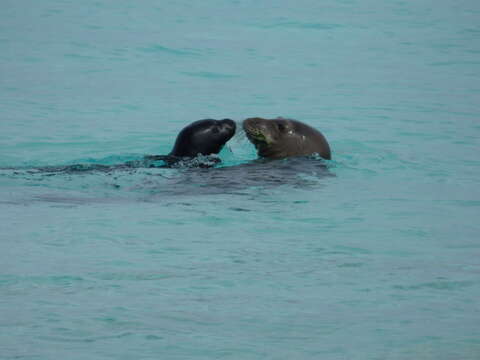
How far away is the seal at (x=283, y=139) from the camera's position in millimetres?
7898

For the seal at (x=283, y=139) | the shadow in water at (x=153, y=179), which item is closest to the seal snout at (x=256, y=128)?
the seal at (x=283, y=139)

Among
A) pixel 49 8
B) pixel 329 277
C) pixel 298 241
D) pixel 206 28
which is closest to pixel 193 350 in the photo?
pixel 329 277

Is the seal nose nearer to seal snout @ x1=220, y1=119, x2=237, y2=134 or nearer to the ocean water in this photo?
seal snout @ x1=220, y1=119, x2=237, y2=134

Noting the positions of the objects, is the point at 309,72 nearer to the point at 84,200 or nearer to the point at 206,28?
the point at 206,28

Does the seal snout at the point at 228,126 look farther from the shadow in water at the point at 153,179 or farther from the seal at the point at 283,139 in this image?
the shadow in water at the point at 153,179

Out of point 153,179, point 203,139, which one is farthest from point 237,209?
point 203,139

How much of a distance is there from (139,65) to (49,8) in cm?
497

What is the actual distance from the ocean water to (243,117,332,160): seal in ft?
0.91

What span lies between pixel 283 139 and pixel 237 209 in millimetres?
1686

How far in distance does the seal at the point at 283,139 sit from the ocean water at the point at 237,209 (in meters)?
0.28

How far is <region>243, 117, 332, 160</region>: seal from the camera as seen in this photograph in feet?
25.9

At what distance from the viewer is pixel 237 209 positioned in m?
6.40

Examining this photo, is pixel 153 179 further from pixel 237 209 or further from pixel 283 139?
pixel 283 139

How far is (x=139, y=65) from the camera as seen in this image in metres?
13.9
